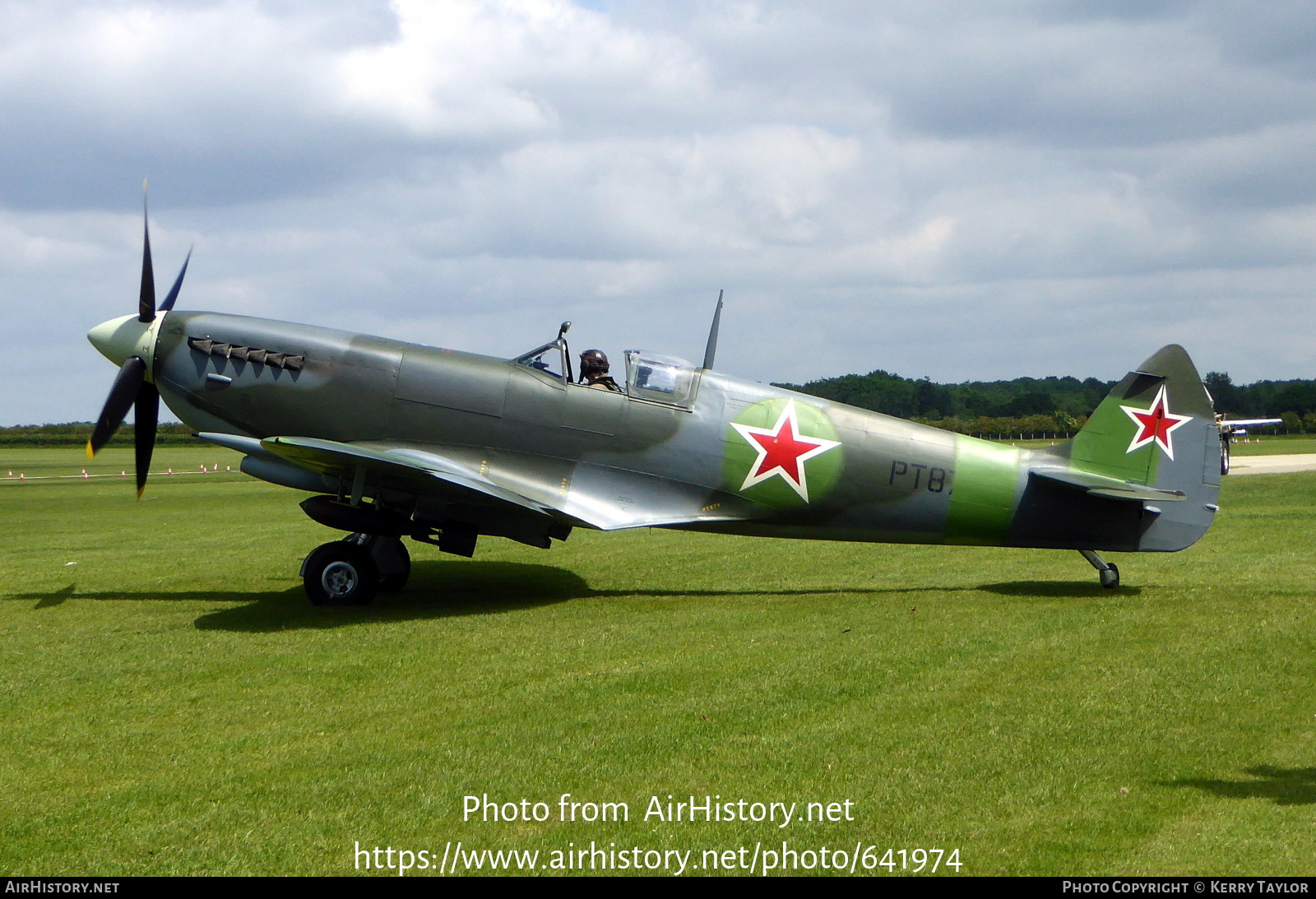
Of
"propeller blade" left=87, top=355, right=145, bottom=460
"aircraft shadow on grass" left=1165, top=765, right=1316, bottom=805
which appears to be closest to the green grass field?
"aircraft shadow on grass" left=1165, top=765, right=1316, bottom=805

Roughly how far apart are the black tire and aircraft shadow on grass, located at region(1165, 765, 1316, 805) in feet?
24.2

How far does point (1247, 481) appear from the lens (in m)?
25.3

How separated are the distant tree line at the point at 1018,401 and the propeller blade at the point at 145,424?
6706mm

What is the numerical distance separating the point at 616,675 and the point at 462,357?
4.38 meters

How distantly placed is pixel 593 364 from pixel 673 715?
16.1ft

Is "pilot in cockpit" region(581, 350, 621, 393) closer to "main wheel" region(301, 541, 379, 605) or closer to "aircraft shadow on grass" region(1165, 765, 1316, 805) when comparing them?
"main wheel" region(301, 541, 379, 605)

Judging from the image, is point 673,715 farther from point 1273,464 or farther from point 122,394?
point 1273,464

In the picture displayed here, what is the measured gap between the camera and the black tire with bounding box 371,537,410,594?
32.5ft

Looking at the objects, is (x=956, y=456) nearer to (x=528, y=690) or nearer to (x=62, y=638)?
(x=528, y=690)

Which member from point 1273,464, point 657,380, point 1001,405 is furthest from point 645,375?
point 1001,405

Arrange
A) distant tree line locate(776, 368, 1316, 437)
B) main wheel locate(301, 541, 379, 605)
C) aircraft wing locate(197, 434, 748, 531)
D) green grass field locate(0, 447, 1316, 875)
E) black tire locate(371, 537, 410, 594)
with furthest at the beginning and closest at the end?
distant tree line locate(776, 368, 1316, 437)
black tire locate(371, 537, 410, 594)
main wheel locate(301, 541, 379, 605)
aircraft wing locate(197, 434, 748, 531)
green grass field locate(0, 447, 1316, 875)

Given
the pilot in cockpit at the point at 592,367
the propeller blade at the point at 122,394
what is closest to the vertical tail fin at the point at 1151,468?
the pilot in cockpit at the point at 592,367

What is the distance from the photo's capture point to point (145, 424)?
1067 cm

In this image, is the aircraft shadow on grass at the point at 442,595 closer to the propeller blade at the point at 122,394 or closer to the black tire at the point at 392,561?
the black tire at the point at 392,561
